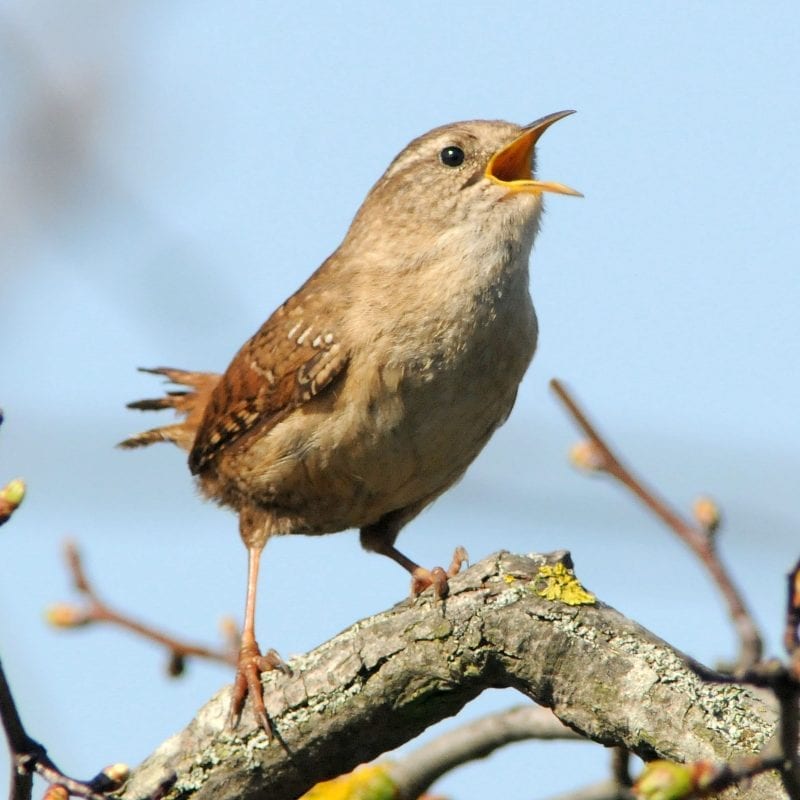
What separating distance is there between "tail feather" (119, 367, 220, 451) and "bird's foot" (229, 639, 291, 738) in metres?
1.64

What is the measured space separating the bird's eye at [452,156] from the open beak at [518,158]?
0.38 ft

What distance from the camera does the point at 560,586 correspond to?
2938 millimetres

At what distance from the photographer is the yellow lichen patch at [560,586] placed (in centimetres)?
290

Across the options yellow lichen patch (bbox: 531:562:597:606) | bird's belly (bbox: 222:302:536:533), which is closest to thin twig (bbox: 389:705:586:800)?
yellow lichen patch (bbox: 531:562:597:606)

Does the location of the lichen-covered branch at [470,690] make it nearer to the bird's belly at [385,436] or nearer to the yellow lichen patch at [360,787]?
the yellow lichen patch at [360,787]

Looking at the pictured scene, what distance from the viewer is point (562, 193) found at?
4.26m

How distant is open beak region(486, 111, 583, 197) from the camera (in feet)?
15.0

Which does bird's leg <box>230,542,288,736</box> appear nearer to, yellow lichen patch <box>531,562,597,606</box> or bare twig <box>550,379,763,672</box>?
yellow lichen patch <box>531,562,597,606</box>

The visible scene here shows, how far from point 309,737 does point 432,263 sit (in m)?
1.72

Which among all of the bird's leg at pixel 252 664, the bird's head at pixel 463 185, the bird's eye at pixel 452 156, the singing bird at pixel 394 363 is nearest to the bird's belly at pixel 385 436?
the singing bird at pixel 394 363

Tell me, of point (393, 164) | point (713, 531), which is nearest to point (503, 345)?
point (393, 164)

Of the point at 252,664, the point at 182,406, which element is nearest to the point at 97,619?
the point at 252,664

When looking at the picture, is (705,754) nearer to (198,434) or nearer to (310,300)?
(310,300)

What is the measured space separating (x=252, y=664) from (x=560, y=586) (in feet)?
3.38
